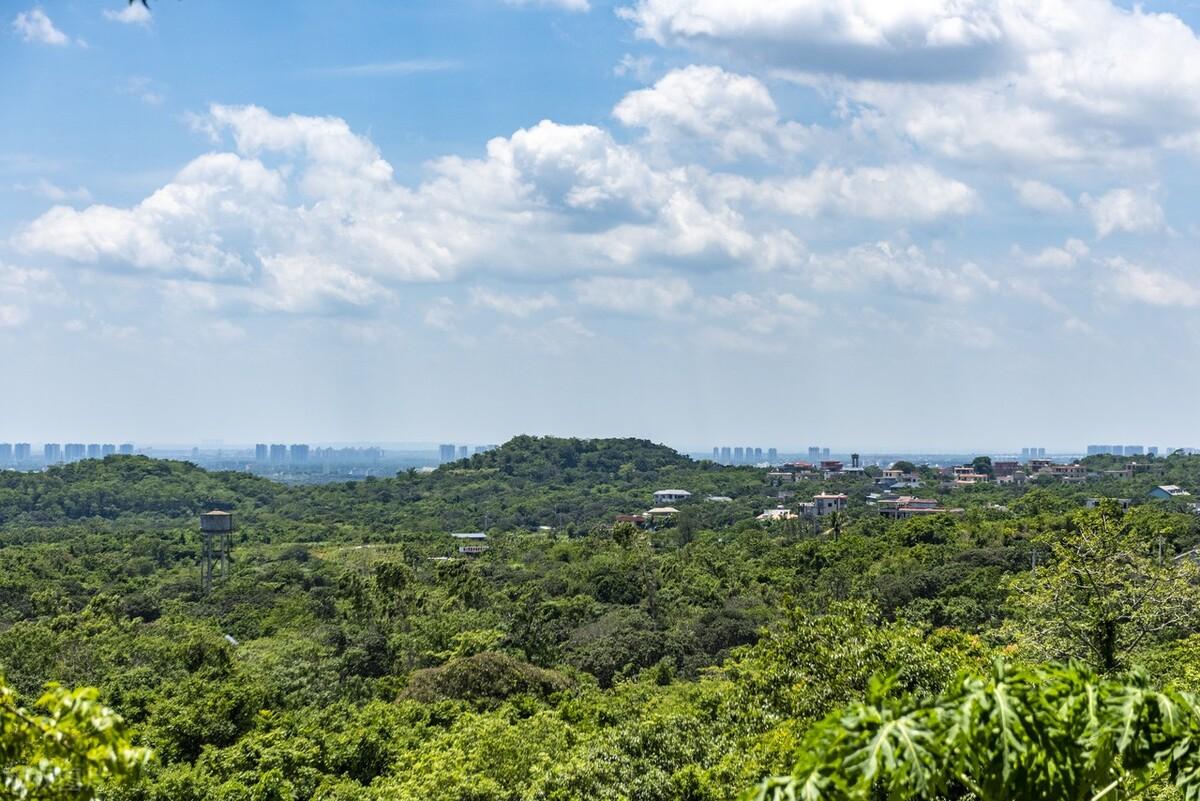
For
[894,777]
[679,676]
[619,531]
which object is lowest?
[679,676]

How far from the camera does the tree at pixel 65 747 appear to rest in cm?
433

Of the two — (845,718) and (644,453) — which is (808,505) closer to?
(644,453)

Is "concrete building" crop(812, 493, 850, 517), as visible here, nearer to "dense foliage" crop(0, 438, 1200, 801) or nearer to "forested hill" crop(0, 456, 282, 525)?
"dense foliage" crop(0, 438, 1200, 801)

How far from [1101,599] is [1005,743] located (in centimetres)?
1471

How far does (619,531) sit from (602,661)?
18455mm

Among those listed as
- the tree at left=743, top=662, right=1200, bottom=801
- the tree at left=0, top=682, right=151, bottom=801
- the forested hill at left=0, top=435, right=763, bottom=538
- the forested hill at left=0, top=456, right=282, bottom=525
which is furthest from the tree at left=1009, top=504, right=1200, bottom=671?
the forested hill at left=0, top=456, right=282, bottom=525

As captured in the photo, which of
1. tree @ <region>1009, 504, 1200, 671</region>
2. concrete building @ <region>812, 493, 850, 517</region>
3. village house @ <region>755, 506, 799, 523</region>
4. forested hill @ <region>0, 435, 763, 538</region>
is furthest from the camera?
forested hill @ <region>0, 435, 763, 538</region>

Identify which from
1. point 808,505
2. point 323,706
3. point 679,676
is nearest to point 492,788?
point 323,706

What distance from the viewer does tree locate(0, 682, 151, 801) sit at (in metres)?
4.33

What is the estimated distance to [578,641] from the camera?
135ft

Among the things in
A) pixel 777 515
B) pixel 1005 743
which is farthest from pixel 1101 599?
pixel 777 515

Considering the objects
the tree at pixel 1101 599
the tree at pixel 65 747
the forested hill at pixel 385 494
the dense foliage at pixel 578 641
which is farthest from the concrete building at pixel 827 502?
the tree at pixel 65 747

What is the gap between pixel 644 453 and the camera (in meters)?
164

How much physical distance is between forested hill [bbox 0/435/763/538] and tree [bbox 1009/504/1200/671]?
2923 inches
